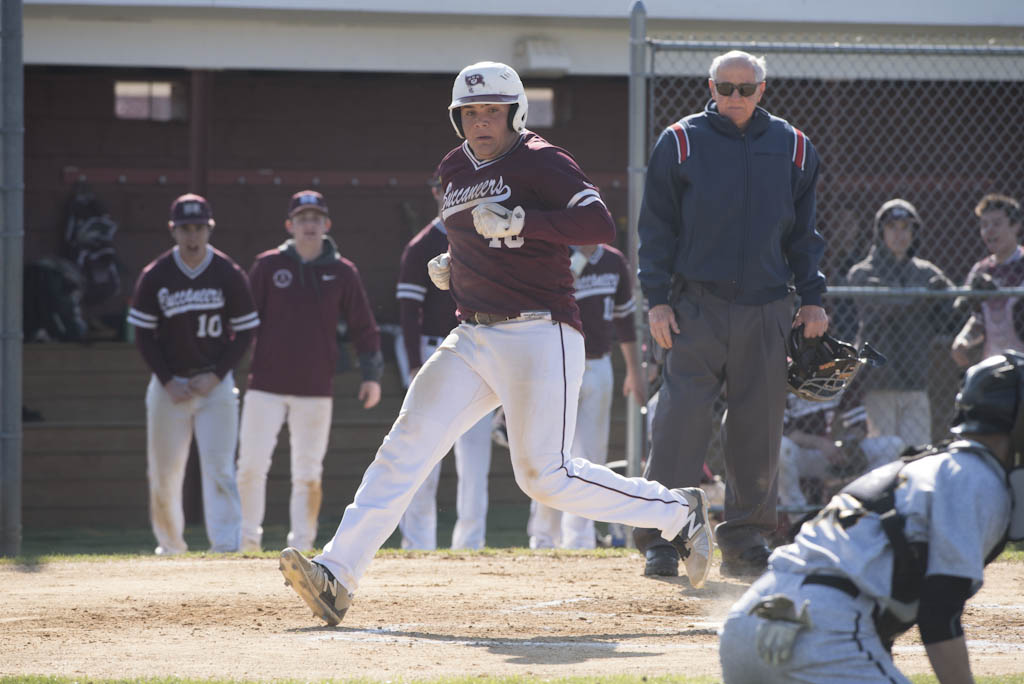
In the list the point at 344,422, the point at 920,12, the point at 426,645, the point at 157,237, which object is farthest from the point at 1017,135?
the point at 426,645

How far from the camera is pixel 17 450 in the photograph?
757 cm

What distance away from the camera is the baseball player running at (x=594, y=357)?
8.75 m

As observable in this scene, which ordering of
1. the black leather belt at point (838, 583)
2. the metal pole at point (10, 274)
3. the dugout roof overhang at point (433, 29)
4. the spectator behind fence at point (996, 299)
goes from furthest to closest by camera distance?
the dugout roof overhang at point (433, 29), the spectator behind fence at point (996, 299), the metal pole at point (10, 274), the black leather belt at point (838, 583)

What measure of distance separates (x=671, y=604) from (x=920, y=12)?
8.73 metres

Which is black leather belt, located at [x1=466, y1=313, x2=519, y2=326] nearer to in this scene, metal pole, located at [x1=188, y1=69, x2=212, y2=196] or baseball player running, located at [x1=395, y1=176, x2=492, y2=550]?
baseball player running, located at [x1=395, y1=176, x2=492, y2=550]

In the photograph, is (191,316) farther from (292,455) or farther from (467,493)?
(467,493)

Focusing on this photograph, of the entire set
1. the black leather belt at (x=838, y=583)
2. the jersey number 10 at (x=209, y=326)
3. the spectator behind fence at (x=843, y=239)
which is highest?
the spectator behind fence at (x=843, y=239)

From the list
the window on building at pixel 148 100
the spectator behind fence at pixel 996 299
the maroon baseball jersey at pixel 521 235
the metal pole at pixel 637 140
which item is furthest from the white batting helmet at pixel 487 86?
the window on building at pixel 148 100

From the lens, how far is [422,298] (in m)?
8.82

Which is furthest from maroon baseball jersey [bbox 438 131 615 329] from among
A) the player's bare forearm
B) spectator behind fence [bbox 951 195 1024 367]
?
spectator behind fence [bbox 951 195 1024 367]

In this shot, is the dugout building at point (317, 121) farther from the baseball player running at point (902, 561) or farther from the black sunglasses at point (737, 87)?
the baseball player running at point (902, 561)

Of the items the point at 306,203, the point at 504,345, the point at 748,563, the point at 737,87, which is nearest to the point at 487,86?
the point at 504,345

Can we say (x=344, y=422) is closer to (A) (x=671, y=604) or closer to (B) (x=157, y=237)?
(B) (x=157, y=237)

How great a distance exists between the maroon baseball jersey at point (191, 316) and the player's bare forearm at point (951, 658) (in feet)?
20.5
